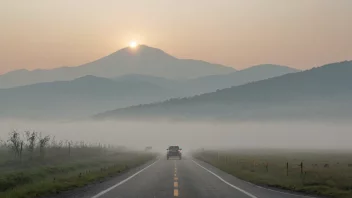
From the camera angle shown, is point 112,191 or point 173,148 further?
point 173,148

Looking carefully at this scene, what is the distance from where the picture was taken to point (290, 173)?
37938mm

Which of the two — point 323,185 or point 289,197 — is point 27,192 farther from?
point 323,185

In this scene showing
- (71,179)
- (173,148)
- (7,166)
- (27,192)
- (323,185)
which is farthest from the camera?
(173,148)

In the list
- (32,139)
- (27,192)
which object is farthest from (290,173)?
(32,139)

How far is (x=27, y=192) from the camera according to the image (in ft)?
76.8

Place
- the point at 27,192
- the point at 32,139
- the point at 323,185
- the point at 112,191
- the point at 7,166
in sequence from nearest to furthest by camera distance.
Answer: the point at 27,192 < the point at 112,191 < the point at 323,185 < the point at 7,166 < the point at 32,139

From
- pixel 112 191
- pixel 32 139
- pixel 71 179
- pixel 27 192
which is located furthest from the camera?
pixel 32 139

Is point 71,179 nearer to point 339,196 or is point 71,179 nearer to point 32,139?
point 339,196

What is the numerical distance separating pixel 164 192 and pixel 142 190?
1.68 metres

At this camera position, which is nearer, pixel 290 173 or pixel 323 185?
pixel 323 185

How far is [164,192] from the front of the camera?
2467 cm

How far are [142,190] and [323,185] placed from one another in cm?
1064

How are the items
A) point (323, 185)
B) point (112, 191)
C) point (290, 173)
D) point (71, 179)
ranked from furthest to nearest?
point (290, 173), point (71, 179), point (323, 185), point (112, 191)

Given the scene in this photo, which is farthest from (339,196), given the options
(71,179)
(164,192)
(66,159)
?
(66,159)
